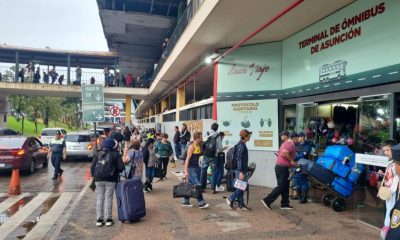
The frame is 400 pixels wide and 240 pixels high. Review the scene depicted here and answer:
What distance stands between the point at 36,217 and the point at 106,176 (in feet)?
7.19

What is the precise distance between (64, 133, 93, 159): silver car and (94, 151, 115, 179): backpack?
11.8m

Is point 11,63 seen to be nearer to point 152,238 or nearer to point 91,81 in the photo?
point 91,81

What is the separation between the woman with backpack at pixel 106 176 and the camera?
244 inches

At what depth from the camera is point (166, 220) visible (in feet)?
22.0

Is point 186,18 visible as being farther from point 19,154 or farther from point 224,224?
point 224,224

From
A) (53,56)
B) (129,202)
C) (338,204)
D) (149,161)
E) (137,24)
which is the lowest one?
(338,204)

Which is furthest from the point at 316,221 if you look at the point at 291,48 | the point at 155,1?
the point at 155,1

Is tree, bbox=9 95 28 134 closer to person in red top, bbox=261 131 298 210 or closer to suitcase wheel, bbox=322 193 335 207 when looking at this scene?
person in red top, bbox=261 131 298 210

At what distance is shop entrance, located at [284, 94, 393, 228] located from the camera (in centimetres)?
677

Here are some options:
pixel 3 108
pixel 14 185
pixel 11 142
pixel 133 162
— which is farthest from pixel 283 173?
pixel 3 108

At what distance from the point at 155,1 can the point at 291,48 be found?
42.2 feet

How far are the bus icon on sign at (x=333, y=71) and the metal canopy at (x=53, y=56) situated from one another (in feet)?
87.4

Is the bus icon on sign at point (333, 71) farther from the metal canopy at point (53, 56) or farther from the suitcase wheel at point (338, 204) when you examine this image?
the metal canopy at point (53, 56)

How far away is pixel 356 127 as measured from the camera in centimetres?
805
